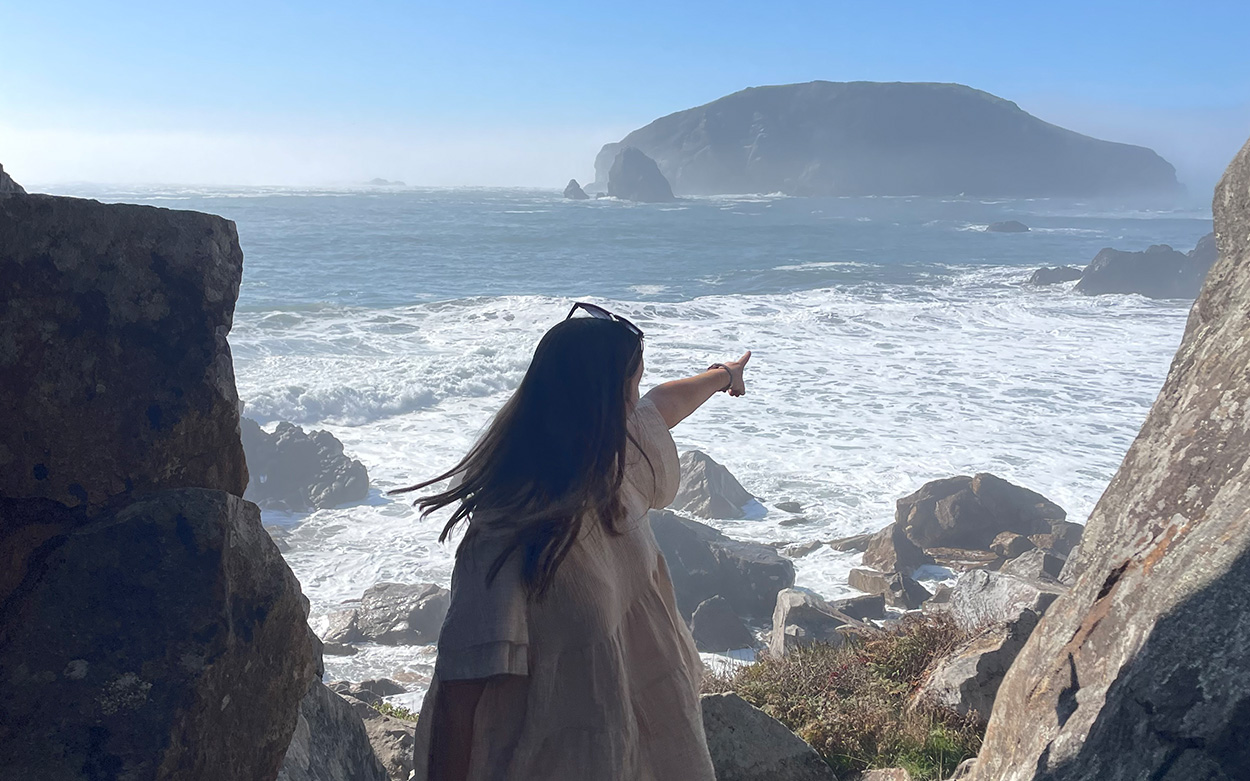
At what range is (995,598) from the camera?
562 cm

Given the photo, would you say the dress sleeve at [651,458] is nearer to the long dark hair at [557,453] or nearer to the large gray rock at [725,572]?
the long dark hair at [557,453]

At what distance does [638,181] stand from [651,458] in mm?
105879

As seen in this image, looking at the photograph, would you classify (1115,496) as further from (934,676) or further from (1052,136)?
(1052,136)

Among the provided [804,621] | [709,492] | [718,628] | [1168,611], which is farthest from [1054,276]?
[1168,611]

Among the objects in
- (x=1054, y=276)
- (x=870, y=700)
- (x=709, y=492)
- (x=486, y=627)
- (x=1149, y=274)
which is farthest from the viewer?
(x=1054, y=276)

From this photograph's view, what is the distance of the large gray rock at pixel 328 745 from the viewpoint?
2.54m

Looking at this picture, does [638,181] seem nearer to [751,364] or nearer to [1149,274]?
[1149,274]

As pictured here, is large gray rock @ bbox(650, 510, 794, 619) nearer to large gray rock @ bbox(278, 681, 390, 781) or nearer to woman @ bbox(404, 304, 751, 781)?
large gray rock @ bbox(278, 681, 390, 781)

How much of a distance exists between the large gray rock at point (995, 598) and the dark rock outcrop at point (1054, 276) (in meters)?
35.6

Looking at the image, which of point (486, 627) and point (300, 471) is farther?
point (300, 471)

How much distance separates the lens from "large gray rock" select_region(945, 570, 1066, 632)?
17.2 ft

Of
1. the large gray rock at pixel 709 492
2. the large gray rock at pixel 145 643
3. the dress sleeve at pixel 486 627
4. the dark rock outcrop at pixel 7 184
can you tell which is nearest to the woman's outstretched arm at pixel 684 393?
the dress sleeve at pixel 486 627

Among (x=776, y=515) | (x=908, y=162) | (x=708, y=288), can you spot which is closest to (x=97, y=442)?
(x=776, y=515)

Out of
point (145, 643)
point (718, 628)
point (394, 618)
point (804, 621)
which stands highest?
point (145, 643)
